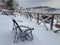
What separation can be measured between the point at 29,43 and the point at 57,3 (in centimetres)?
407

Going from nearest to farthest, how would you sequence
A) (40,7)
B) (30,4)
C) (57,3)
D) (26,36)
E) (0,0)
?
(26,36)
(57,3)
(40,7)
(30,4)
(0,0)

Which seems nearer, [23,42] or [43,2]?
[23,42]

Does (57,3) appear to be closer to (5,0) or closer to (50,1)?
(50,1)

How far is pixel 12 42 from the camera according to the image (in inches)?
127

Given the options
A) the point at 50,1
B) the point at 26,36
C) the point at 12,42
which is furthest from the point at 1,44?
the point at 50,1


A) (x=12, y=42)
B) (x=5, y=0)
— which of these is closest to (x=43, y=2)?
(x=12, y=42)

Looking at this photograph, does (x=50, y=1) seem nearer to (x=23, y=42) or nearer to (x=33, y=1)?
(x=33, y=1)

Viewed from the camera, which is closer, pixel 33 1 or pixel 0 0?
pixel 33 1

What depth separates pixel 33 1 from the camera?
289 inches

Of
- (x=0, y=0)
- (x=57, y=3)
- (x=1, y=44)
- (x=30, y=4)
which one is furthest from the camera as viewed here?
(x=0, y=0)

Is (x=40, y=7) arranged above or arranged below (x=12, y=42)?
above

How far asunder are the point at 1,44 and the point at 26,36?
Result: 31.4 inches

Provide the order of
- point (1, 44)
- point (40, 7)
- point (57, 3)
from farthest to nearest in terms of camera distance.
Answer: point (40, 7) → point (57, 3) → point (1, 44)

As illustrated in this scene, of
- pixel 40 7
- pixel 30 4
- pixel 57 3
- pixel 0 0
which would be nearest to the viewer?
pixel 57 3
